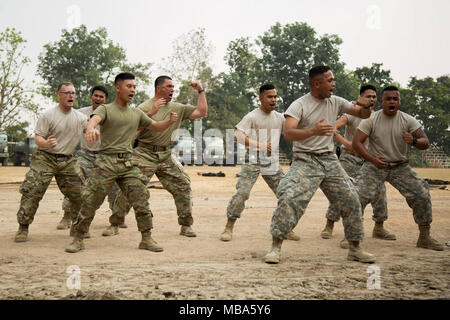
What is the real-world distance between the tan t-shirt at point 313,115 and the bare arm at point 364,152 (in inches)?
40.0

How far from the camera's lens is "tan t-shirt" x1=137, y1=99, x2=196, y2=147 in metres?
6.27

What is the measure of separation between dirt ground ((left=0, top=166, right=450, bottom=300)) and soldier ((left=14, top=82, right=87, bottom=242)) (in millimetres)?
468

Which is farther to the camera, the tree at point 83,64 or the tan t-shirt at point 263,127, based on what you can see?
the tree at point 83,64

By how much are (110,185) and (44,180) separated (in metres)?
1.13

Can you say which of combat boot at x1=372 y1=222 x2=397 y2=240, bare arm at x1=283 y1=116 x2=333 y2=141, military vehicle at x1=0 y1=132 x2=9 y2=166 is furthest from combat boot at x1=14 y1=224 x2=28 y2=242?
military vehicle at x1=0 y1=132 x2=9 y2=166

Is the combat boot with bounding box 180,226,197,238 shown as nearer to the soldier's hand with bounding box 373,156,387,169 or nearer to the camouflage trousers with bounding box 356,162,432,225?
the camouflage trousers with bounding box 356,162,432,225

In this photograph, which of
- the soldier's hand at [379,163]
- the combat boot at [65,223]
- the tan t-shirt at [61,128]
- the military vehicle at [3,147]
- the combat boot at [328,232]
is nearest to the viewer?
the soldier's hand at [379,163]

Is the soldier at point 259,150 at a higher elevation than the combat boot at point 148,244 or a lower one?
higher

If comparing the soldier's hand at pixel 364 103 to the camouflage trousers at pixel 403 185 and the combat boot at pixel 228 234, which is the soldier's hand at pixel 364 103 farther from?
the combat boot at pixel 228 234

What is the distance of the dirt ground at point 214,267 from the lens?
3.55 m

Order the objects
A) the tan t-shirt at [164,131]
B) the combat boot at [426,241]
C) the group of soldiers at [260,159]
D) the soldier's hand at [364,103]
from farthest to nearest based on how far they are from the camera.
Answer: the tan t-shirt at [164,131] < the combat boot at [426,241] < the soldier's hand at [364,103] < the group of soldiers at [260,159]

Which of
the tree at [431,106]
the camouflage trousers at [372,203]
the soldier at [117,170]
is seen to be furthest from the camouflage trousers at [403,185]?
the tree at [431,106]

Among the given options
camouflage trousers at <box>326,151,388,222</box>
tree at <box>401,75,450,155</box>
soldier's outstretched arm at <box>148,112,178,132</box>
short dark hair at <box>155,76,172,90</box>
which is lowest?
camouflage trousers at <box>326,151,388,222</box>
